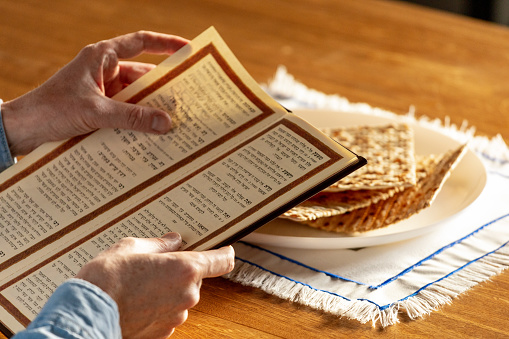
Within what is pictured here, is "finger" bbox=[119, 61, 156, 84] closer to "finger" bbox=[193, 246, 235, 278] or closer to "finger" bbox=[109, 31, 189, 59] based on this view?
"finger" bbox=[109, 31, 189, 59]

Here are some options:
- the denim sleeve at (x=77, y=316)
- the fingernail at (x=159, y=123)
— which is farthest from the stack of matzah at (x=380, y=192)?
the denim sleeve at (x=77, y=316)

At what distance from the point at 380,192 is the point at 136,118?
0.41m

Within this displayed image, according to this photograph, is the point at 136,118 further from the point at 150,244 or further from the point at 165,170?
the point at 150,244

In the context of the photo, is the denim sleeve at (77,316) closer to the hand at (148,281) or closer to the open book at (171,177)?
the hand at (148,281)

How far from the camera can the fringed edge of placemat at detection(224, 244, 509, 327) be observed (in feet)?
2.93

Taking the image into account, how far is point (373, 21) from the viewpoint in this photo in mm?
2117

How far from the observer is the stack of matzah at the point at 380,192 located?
1.02 metres

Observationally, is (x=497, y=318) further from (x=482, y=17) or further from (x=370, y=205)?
(x=482, y=17)

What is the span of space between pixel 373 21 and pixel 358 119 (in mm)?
831

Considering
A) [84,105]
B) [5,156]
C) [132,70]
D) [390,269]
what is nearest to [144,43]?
[132,70]

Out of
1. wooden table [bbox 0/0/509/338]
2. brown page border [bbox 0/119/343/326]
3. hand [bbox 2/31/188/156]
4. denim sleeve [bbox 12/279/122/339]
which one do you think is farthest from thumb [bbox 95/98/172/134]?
wooden table [bbox 0/0/509/338]

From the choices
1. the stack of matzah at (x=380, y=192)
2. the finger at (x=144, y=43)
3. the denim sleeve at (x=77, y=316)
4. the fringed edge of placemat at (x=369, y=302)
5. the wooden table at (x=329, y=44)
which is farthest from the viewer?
the wooden table at (x=329, y=44)

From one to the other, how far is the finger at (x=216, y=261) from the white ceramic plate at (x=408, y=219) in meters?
0.17

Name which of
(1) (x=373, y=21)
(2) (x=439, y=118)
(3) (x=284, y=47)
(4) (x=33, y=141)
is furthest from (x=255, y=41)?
(4) (x=33, y=141)
